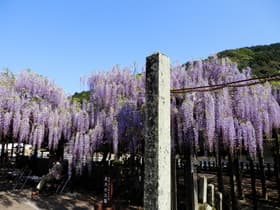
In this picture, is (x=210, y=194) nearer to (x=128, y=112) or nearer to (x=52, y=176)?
(x=128, y=112)

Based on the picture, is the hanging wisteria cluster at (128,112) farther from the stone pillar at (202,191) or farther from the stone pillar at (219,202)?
the stone pillar at (219,202)

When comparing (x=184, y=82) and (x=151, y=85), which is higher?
(x=184, y=82)

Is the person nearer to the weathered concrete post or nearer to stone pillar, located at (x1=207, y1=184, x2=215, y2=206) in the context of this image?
stone pillar, located at (x1=207, y1=184, x2=215, y2=206)

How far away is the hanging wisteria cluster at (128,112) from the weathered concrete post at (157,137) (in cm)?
322

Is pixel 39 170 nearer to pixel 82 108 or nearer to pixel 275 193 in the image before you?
pixel 82 108

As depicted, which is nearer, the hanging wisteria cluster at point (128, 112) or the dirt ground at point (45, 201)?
the hanging wisteria cluster at point (128, 112)

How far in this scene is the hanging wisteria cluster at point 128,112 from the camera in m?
6.84

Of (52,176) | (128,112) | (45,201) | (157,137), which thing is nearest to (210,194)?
(128,112)

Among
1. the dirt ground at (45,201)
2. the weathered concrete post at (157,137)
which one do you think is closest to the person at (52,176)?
the dirt ground at (45,201)

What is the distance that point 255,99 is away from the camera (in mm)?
7121

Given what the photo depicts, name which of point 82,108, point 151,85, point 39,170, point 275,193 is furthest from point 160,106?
point 39,170

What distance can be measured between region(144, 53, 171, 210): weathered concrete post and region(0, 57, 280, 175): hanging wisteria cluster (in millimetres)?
3220

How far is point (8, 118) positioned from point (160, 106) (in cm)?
725

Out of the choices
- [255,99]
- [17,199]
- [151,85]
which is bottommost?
[17,199]
